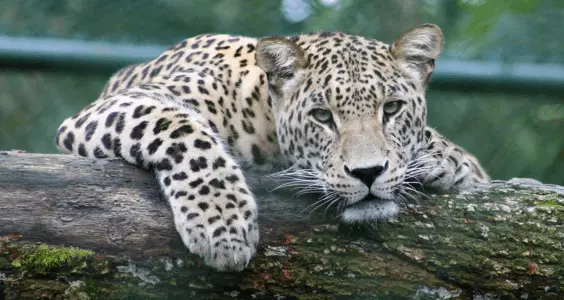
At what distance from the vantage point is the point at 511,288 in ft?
14.4

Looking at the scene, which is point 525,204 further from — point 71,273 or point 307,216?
point 71,273

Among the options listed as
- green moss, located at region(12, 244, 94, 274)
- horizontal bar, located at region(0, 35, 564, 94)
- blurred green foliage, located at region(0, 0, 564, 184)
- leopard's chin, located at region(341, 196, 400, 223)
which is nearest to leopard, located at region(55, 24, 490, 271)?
leopard's chin, located at region(341, 196, 400, 223)

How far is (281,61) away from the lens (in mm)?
5289

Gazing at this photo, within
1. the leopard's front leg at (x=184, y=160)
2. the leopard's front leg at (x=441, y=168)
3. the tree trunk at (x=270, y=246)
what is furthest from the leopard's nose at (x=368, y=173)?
the leopard's front leg at (x=184, y=160)

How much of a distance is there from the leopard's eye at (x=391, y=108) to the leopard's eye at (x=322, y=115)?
34cm

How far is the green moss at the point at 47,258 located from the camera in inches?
155

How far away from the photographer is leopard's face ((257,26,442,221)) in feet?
14.7

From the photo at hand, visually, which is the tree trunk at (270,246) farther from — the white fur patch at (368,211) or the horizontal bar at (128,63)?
the horizontal bar at (128,63)

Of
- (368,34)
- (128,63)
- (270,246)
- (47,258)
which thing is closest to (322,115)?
(270,246)

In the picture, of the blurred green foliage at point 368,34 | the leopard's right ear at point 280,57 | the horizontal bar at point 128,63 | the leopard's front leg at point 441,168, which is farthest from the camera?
the blurred green foliage at point 368,34

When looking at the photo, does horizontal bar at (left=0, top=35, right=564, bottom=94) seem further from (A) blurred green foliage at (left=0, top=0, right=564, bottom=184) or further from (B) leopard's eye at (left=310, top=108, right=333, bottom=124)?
(B) leopard's eye at (left=310, top=108, right=333, bottom=124)

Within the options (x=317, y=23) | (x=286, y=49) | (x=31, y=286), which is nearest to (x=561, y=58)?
(x=317, y=23)

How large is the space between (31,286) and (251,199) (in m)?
1.18

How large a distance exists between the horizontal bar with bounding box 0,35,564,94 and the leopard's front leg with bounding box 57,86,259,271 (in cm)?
80
